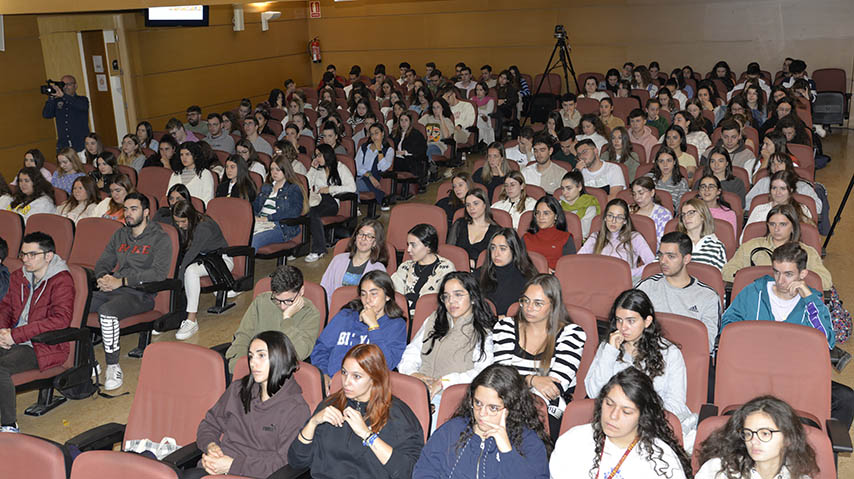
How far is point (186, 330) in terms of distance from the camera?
5.61 m

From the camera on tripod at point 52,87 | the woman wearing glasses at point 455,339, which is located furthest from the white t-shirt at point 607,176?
the camera on tripod at point 52,87

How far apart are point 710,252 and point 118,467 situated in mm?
3725

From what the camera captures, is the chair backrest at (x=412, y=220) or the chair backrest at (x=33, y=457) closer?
the chair backrest at (x=33, y=457)

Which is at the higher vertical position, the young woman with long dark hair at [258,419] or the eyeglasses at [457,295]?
the eyeglasses at [457,295]

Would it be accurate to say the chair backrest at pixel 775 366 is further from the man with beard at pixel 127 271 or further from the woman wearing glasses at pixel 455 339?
the man with beard at pixel 127 271

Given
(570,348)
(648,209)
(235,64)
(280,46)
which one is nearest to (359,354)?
(570,348)

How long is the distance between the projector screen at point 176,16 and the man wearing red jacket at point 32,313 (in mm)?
7054

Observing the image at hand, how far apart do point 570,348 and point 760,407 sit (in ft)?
3.57

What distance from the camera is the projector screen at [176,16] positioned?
10914 mm

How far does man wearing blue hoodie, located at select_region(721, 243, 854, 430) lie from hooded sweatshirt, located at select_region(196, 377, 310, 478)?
239 centimetres

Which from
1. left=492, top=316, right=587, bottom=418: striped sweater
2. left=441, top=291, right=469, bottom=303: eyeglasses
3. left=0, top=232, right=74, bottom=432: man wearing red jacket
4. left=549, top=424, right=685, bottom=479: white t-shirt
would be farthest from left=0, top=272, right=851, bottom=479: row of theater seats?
left=0, top=232, right=74, bottom=432: man wearing red jacket

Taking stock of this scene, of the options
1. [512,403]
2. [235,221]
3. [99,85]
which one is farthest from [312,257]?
[99,85]

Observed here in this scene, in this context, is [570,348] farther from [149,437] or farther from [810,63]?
[810,63]

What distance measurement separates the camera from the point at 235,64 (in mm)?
13906
